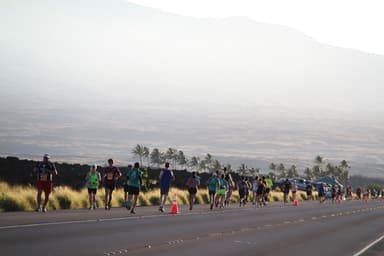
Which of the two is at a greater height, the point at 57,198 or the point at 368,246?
the point at 57,198

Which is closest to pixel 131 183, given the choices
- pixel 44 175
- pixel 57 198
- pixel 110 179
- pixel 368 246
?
pixel 110 179

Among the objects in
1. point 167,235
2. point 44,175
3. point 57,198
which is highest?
point 44,175

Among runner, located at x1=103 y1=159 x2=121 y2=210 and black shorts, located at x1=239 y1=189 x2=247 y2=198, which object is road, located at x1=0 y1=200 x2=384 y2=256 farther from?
black shorts, located at x1=239 y1=189 x2=247 y2=198

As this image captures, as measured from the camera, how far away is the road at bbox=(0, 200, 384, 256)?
54.6 feet

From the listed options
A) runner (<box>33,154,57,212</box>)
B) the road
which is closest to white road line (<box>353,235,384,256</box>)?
the road

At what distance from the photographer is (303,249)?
19.5 meters

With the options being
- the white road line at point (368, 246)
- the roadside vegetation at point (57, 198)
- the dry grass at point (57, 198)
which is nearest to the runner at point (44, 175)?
the roadside vegetation at point (57, 198)

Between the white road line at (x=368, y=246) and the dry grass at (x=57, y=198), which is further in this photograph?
the dry grass at (x=57, y=198)

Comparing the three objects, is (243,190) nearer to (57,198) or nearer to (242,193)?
(242,193)

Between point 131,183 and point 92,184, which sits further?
point 92,184

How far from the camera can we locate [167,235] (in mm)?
20359

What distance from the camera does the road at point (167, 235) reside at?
16.6 m

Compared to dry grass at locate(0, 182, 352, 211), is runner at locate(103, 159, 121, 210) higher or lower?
higher

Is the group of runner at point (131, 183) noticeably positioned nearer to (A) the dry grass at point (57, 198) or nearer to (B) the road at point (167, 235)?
(A) the dry grass at point (57, 198)
